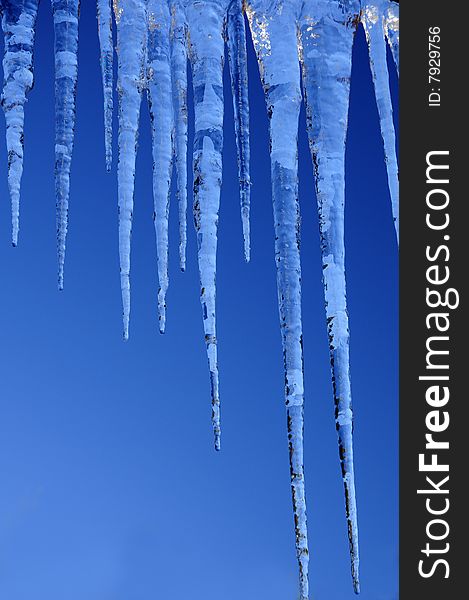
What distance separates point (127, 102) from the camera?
11.0 ft

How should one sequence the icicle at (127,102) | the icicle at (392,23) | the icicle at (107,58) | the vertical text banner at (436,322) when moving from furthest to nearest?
the icicle at (107,58)
the icicle at (392,23)
the icicle at (127,102)
the vertical text banner at (436,322)

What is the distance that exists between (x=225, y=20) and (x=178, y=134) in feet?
1.80

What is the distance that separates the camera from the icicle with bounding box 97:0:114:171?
3531 mm

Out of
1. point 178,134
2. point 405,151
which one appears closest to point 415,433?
point 405,151

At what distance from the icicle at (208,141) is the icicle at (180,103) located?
0.06 m

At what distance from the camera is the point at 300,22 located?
325 cm

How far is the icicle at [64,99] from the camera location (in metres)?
3.36

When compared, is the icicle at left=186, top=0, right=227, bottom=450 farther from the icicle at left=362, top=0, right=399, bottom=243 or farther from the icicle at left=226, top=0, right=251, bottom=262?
the icicle at left=362, top=0, right=399, bottom=243

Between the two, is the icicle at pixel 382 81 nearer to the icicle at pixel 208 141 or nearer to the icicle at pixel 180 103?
the icicle at pixel 208 141

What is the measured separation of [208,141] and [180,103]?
1.56ft

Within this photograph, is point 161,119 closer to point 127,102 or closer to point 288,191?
point 127,102

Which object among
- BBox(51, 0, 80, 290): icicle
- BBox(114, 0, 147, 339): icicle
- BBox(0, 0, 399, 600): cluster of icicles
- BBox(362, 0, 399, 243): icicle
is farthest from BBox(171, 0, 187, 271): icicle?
BBox(362, 0, 399, 243): icicle

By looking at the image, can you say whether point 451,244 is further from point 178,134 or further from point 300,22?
point 178,134

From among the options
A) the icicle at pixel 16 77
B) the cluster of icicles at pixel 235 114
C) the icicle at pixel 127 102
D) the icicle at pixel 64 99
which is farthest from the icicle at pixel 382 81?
the icicle at pixel 16 77
